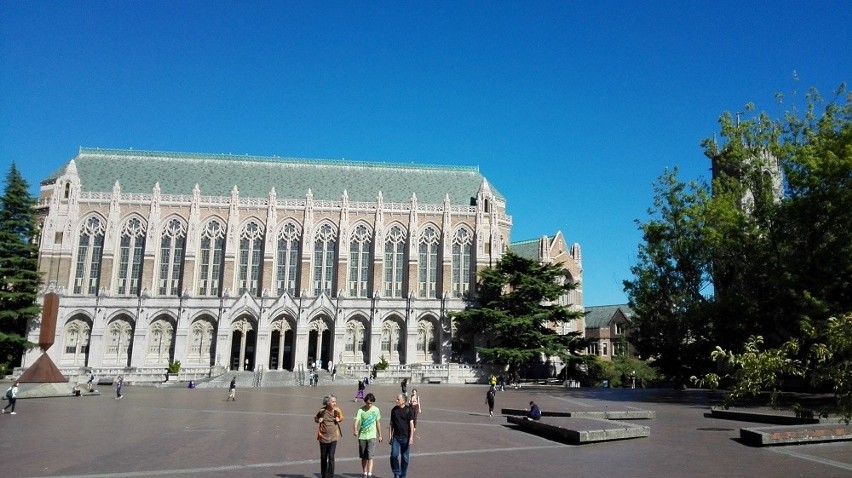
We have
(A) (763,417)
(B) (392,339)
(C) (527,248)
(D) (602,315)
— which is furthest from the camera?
(D) (602,315)

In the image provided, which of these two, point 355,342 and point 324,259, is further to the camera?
point 324,259

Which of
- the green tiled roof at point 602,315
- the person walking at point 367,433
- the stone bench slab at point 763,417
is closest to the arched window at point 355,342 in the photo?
the green tiled roof at point 602,315

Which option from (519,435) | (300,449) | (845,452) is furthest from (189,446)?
(845,452)

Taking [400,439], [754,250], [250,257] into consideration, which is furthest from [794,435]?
[250,257]

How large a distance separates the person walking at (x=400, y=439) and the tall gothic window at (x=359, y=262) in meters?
48.7

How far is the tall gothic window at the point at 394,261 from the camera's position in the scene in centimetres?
6059

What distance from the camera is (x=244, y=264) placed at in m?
59.1

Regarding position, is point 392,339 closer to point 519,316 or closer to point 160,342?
point 519,316

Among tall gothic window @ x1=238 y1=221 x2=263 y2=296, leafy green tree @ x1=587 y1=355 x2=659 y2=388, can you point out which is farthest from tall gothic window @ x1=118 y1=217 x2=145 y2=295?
leafy green tree @ x1=587 y1=355 x2=659 y2=388

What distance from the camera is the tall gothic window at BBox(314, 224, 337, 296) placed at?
59656mm

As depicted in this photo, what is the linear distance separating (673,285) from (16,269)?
50.1m

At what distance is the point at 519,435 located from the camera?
58.3ft

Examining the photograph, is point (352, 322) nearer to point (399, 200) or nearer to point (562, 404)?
point (399, 200)

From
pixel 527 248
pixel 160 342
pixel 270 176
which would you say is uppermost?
pixel 270 176
